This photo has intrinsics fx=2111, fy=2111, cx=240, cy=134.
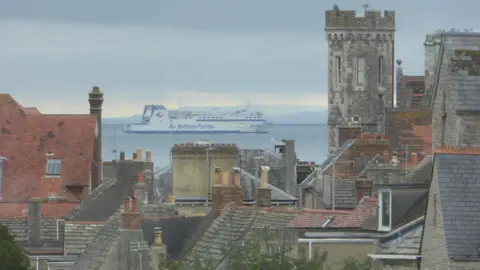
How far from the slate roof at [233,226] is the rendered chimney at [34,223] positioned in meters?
9.91

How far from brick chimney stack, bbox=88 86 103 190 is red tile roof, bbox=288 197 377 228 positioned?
31868 mm

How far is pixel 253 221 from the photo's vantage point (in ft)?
110

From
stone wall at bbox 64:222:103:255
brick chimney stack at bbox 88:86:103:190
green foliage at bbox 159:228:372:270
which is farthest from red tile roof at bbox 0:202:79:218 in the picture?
green foliage at bbox 159:228:372:270

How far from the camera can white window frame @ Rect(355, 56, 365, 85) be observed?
367 ft

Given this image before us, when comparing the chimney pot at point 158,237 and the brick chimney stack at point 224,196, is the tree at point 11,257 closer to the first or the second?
the brick chimney stack at point 224,196

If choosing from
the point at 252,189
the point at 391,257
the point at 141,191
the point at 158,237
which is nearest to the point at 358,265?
the point at 391,257

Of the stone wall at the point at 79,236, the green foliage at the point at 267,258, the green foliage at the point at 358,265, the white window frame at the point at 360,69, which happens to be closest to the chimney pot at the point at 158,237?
the green foliage at the point at 267,258

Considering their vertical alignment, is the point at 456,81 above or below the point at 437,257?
above

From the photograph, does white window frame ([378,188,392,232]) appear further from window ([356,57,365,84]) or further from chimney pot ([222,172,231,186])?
window ([356,57,365,84])

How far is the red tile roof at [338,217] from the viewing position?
3091 cm

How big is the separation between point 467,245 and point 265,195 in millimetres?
15343

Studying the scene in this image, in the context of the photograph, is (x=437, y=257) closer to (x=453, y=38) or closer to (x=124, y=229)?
(x=453, y=38)

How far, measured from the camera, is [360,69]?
112625 mm

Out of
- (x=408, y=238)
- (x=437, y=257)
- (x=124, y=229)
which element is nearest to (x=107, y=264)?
(x=124, y=229)
